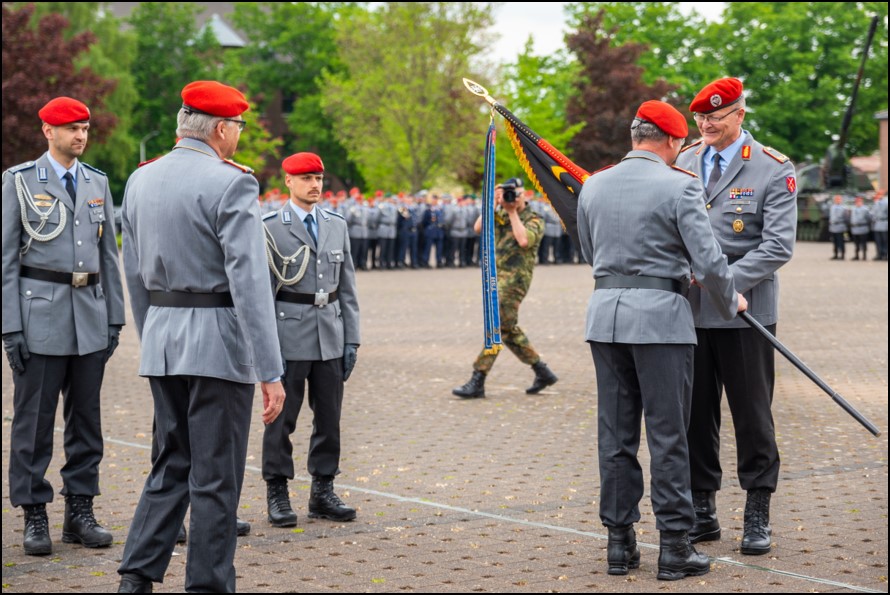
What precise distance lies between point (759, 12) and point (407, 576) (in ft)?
219

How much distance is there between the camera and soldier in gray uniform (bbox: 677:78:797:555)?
6.61m

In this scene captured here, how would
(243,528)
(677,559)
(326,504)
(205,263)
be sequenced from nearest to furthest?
1. (205,263)
2. (677,559)
3. (243,528)
4. (326,504)

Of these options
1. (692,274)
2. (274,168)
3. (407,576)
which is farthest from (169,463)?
(274,168)

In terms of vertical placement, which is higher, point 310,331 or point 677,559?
point 310,331

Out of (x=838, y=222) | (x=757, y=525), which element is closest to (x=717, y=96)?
(x=757, y=525)

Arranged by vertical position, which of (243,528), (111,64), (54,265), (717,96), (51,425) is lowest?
(243,528)

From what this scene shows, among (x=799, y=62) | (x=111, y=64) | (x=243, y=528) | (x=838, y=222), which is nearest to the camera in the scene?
(x=243, y=528)

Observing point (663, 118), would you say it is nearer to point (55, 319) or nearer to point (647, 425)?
point (647, 425)

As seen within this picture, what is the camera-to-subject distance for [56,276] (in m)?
6.79

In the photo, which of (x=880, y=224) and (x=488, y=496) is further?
(x=880, y=224)

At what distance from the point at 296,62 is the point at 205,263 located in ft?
246

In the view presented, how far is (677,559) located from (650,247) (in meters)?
1.39

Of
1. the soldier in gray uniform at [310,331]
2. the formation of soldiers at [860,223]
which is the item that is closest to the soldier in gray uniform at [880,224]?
the formation of soldiers at [860,223]

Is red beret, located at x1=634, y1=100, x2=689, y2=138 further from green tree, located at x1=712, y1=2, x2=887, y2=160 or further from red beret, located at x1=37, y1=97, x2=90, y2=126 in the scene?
green tree, located at x1=712, y1=2, x2=887, y2=160
